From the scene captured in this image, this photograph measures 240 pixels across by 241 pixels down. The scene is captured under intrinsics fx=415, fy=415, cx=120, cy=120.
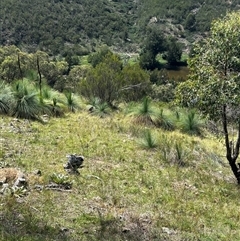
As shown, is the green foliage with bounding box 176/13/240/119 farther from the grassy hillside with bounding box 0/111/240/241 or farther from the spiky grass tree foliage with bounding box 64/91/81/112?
the spiky grass tree foliage with bounding box 64/91/81/112

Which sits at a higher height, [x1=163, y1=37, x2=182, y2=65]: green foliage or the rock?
the rock

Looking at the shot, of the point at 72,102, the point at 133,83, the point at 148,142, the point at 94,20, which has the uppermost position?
the point at 148,142

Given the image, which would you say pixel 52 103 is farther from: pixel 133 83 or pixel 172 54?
pixel 172 54

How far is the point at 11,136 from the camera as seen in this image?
10617 millimetres

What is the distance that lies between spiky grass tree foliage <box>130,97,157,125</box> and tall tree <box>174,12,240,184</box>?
564cm

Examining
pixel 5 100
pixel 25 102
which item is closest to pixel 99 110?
pixel 25 102

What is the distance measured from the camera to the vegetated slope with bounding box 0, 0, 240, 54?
351ft

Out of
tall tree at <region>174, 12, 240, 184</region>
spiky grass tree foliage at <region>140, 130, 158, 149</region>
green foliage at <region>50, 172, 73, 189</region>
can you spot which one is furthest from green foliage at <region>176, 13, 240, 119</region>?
green foliage at <region>50, 172, 73, 189</region>

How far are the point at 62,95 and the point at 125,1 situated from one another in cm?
15490

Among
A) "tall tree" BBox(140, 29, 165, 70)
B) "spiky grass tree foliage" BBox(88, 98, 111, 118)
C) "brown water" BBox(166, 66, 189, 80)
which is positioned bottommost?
"brown water" BBox(166, 66, 189, 80)

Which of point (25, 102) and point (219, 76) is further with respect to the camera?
point (25, 102)

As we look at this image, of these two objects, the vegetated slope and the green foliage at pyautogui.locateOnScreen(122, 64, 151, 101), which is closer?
the green foliage at pyautogui.locateOnScreen(122, 64, 151, 101)

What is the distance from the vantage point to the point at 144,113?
15.5 meters

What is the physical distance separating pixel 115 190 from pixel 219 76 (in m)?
3.55
